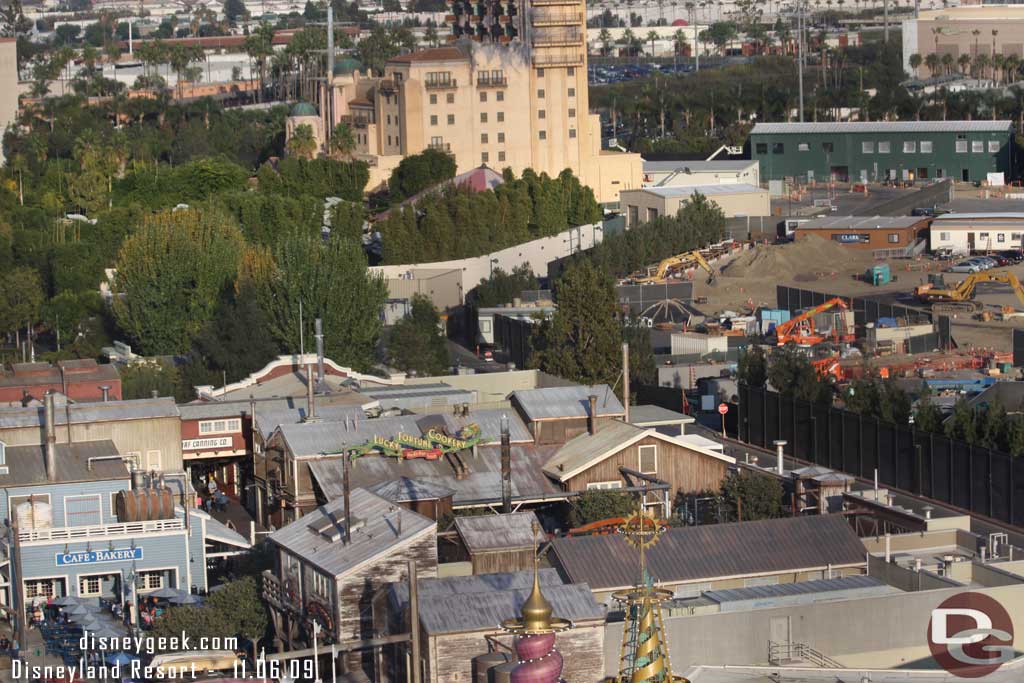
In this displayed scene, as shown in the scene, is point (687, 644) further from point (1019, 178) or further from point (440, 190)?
point (1019, 178)

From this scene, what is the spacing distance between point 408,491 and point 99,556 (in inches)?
214

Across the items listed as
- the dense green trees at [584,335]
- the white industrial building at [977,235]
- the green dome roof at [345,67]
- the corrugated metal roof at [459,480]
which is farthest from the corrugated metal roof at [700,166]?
the corrugated metal roof at [459,480]

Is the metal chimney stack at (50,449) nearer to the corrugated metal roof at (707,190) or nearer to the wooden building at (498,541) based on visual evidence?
the wooden building at (498,541)

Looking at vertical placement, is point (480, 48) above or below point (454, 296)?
above

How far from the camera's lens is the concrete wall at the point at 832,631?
30.7 meters

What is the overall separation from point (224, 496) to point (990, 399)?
55.7 ft

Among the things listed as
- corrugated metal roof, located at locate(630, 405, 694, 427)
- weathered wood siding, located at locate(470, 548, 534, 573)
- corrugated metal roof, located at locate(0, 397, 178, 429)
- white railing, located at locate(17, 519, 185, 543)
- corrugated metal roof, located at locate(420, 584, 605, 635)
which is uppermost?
corrugated metal roof, located at locate(420, 584, 605, 635)

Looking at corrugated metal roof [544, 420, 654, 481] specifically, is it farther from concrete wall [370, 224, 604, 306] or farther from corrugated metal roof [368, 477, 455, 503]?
concrete wall [370, 224, 604, 306]

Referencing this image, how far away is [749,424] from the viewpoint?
52125 mm

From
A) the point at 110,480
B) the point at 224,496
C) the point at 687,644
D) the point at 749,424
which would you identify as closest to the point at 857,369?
the point at 749,424

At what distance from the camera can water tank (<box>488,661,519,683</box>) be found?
20836 mm

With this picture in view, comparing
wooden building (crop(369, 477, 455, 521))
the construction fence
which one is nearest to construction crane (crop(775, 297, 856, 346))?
the construction fence

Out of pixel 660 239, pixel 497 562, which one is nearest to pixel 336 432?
pixel 497 562

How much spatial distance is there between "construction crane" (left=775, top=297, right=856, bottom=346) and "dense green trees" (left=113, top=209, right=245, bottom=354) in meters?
16.4
